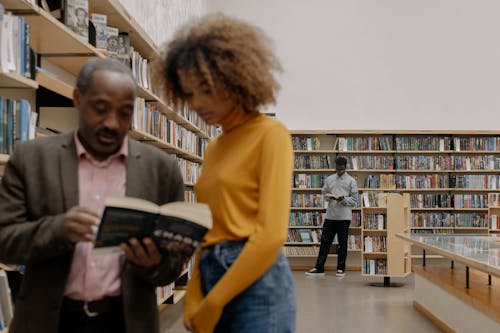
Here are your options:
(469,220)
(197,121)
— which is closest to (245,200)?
(197,121)

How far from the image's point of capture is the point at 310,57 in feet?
33.8

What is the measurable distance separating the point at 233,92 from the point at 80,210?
1.59ft

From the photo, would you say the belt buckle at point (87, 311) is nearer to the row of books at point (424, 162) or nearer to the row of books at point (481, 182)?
the row of books at point (424, 162)

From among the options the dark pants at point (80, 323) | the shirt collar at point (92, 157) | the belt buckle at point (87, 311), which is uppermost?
the shirt collar at point (92, 157)

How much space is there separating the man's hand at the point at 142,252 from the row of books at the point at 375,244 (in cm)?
667

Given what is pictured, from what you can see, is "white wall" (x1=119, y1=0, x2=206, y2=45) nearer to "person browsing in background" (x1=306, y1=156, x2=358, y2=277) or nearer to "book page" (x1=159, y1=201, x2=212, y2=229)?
"person browsing in background" (x1=306, y1=156, x2=358, y2=277)

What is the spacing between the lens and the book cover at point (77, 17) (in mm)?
2953

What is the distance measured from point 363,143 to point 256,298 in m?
8.54

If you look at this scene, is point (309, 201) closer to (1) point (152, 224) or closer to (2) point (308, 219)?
(2) point (308, 219)

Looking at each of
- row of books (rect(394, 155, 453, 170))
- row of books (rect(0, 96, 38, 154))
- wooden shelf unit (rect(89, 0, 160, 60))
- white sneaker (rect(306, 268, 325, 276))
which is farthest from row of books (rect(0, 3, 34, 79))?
row of books (rect(394, 155, 453, 170))

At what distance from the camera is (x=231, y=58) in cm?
143

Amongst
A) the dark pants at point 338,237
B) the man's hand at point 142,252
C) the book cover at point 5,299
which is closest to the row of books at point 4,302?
the book cover at point 5,299

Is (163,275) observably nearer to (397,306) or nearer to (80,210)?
(80,210)

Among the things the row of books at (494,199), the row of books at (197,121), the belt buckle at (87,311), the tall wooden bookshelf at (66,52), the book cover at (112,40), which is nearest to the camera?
the belt buckle at (87,311)
